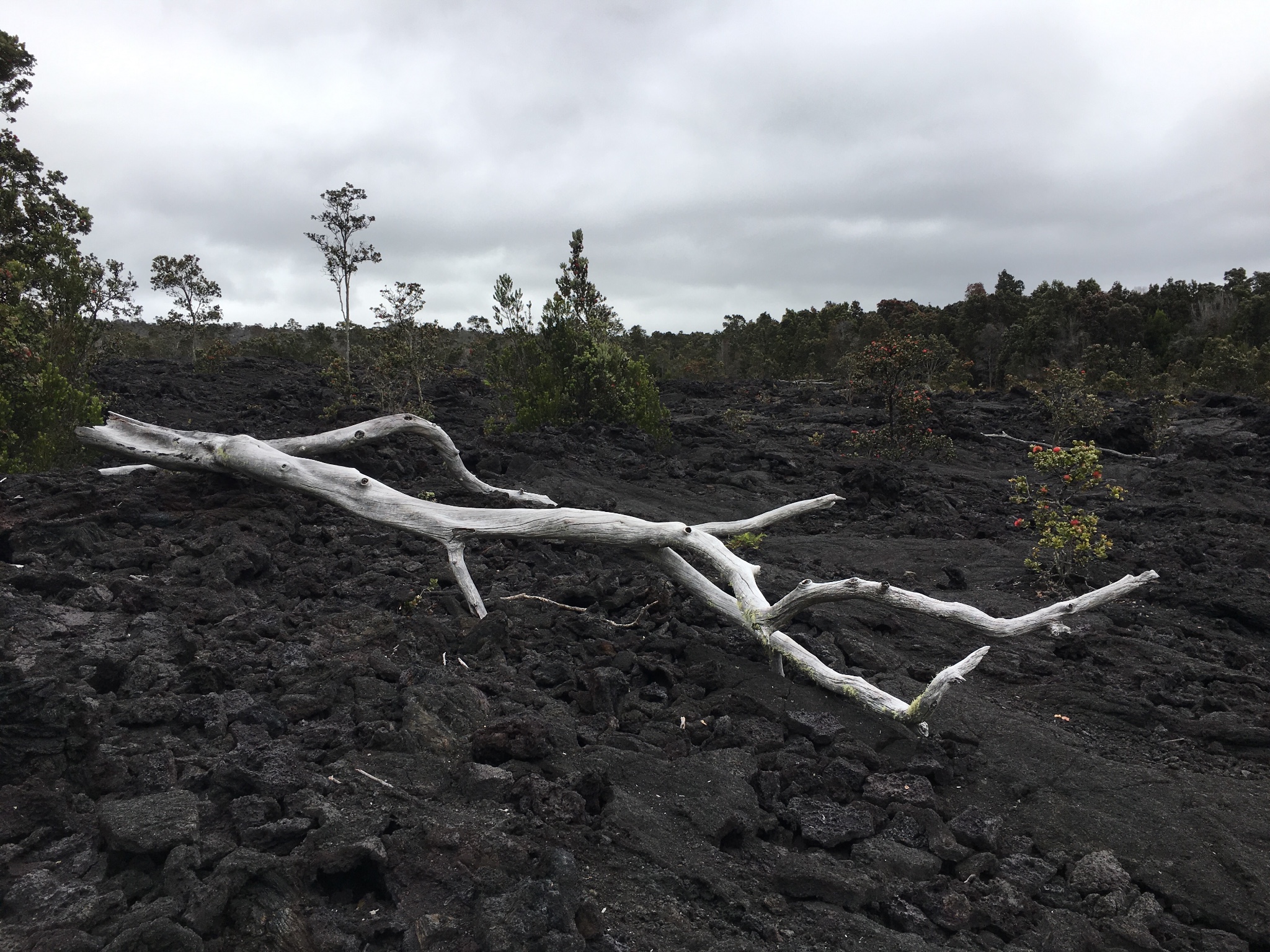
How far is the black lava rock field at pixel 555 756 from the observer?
2832 mm

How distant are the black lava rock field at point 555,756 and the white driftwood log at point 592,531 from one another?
238mm

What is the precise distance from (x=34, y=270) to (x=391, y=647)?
9.81 meters

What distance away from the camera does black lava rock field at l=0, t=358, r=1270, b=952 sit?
9.29 feet

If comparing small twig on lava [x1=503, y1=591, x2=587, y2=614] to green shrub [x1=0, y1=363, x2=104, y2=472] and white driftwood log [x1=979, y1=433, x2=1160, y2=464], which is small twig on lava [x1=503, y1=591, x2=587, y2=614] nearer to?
green shrub [x1=0, y1=363, x2=104, y2=472]

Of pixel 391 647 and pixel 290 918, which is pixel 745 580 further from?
pixel 290 918

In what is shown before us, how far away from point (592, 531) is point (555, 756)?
221 cm

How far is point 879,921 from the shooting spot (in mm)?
3055

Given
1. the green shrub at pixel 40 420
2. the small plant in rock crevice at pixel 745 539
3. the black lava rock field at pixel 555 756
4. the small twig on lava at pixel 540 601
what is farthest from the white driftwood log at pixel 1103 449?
the green shrub at pixel 40 420

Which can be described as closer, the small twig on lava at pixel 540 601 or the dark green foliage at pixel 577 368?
the small twig on lava at pixel 540 601

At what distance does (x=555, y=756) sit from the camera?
149 inches

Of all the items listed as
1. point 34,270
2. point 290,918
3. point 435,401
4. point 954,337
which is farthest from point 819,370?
point 290,918

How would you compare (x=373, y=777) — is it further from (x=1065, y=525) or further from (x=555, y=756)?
(x=1065, y=525)

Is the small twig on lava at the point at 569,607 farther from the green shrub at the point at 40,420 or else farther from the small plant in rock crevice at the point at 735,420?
the small plant in rock crevice at the point at 735,420

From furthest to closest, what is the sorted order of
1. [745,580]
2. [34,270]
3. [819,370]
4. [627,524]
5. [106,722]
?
Result: 1. [819,370]
2. [34,270]
3. [627,524]
4. [745,580]
5. [106,722]
